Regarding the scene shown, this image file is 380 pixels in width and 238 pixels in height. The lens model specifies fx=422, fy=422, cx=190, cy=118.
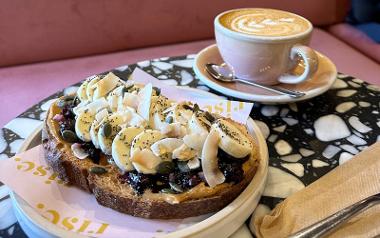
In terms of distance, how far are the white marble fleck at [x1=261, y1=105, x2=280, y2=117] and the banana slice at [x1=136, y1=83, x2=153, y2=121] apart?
34cm

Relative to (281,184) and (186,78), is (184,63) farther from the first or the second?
(281,184)

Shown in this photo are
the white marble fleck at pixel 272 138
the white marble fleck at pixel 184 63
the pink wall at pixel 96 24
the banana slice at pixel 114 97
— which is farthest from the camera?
the pink wall at pixel 96 24

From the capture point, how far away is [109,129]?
0.78m

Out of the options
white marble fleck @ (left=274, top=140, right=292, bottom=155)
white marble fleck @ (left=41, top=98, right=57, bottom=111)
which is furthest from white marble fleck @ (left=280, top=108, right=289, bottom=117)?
white marble fleck @ (left=41, top=98, right=57, bottom=111)

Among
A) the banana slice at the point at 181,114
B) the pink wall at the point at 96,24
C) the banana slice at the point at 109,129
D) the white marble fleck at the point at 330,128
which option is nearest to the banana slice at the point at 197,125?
the banana slice at the point at 181,114

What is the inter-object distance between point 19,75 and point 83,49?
0.25m

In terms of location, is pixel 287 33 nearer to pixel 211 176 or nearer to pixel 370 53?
pixel 211 176

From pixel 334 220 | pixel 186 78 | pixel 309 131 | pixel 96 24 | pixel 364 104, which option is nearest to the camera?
pixel 334 220

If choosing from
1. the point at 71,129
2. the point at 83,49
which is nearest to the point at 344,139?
the point at 71,129

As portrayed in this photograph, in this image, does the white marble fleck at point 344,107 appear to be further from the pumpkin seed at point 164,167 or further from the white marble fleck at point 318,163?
the pumpkin seed at point 164,167

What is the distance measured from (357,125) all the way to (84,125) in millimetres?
641

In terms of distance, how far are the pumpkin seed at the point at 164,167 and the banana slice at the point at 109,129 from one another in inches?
4.4

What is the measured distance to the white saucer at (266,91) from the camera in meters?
1.05

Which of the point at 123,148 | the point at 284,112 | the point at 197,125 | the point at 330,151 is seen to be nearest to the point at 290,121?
the point at 284,112
